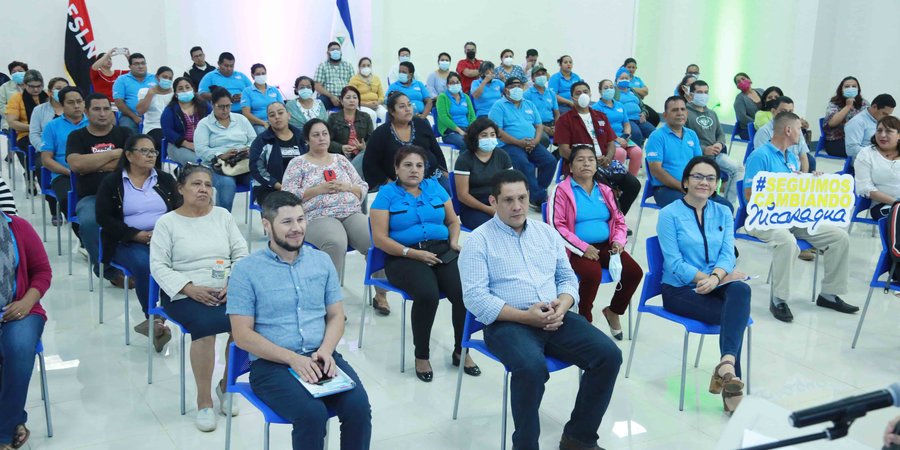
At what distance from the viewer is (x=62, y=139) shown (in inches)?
223

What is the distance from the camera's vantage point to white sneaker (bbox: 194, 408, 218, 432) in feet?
11.4

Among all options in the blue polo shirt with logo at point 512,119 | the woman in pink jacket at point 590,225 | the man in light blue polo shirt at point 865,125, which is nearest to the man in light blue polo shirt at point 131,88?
the blue polo shirt with logo at point 512,119

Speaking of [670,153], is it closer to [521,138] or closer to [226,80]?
[521,138]

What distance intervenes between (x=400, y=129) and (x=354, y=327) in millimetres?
1635

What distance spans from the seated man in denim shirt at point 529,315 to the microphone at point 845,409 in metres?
1.92

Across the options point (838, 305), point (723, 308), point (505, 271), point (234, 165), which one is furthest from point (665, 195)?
point (234, 165)

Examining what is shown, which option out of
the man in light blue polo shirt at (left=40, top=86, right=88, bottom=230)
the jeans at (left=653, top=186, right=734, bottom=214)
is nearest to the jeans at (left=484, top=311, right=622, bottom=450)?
the jeans at (left=653, top=186, right=734, bottom=214)

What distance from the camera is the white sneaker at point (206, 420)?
3465mm

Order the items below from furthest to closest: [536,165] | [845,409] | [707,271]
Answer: [536,165] < [707,271] < [845,409]

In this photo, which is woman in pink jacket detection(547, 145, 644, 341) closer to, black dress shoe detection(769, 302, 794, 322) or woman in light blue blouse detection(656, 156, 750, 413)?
woman in light blue blouse detection(656, 156, 750, 413)

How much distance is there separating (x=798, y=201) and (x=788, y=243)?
0.30m

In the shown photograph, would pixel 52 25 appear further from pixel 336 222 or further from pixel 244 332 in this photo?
pixel 244 332

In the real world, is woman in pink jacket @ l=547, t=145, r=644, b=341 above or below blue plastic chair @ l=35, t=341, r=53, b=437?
above

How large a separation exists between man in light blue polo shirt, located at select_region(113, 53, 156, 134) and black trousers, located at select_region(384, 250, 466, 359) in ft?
16.2
